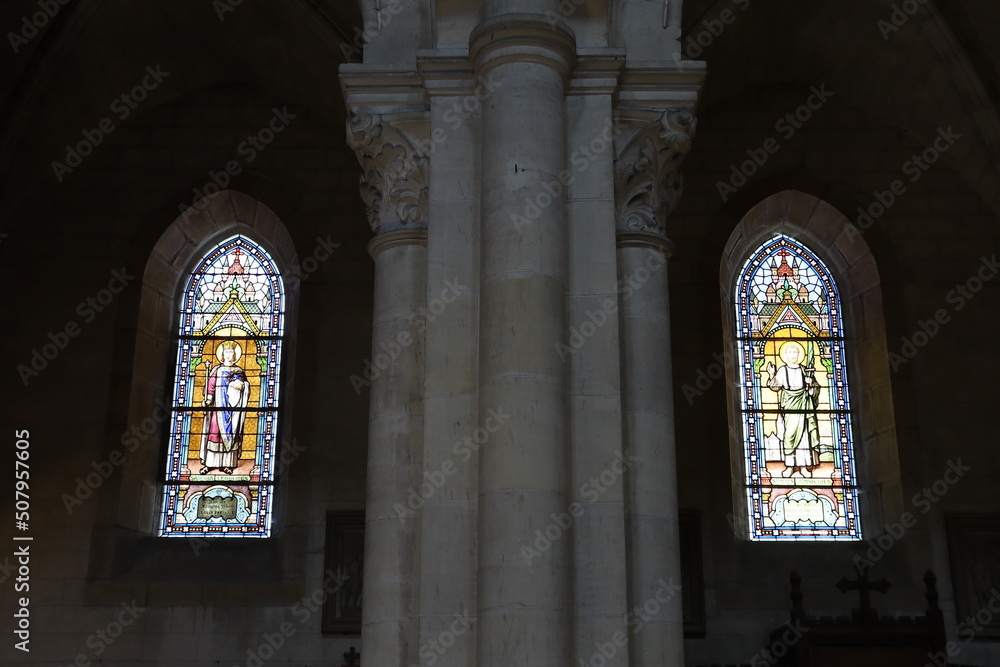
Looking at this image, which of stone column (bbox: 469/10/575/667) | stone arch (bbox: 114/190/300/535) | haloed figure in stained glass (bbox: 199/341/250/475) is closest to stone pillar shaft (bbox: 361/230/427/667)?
stone column (bbox: 469/10/575/667)

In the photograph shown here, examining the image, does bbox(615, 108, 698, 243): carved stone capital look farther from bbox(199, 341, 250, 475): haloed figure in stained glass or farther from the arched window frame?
bbox(199, 341, 250, 475): haloed figure in stained glass

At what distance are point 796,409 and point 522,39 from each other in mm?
6622

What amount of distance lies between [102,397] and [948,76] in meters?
8.07

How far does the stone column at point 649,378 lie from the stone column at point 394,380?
931 mm

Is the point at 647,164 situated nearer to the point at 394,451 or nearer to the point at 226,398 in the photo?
the point at 394,451

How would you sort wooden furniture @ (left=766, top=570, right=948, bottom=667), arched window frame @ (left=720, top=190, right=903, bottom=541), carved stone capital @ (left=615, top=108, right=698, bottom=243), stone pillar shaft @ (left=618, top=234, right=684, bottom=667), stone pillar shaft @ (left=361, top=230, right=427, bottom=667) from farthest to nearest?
arched window frame @ (left=720, top=190, right=903, bottom=541), wooden furniture @ (left=766, top=570, right=948, bottom=667), carved stone capital @ (left=615, top=108, right=698, bottom=243), stone pillar shaft @ (left=361, top=230, right=427, bottom=667), stone pillar shaft @ (left=618, top=234, right=684, bottom=667)

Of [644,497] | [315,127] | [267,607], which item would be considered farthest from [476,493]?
[315,127]

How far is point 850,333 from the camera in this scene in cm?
1123

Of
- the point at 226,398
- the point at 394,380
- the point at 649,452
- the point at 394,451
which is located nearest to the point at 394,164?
the point at 394,380

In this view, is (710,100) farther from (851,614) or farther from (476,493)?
(476,493)

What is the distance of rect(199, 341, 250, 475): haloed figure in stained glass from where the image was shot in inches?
426

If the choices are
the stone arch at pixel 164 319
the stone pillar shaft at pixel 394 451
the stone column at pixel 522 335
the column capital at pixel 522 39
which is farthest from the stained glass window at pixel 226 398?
the column capital at pixel 522 39

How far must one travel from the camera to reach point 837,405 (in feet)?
36.1

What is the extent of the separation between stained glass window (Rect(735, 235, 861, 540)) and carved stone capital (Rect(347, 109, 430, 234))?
6001 mm
